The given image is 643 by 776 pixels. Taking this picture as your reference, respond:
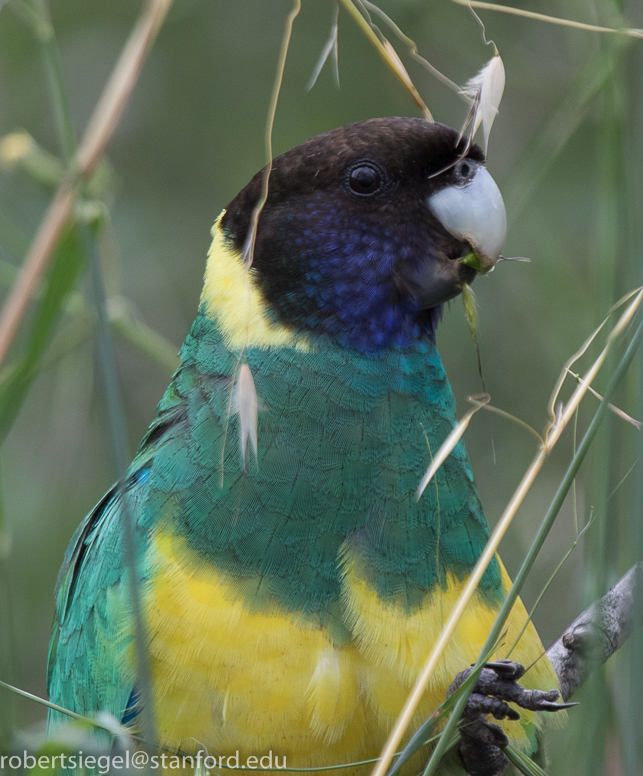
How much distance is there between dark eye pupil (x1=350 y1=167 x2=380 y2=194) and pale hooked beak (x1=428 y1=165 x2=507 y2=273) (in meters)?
0.12

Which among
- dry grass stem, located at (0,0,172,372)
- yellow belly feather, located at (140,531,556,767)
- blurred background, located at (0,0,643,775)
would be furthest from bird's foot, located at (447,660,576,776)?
blurred background, located at (0,0,643,775)

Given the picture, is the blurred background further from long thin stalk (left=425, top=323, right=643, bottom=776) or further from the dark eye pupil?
long thin stalk (left=425, top=323, right=643, bottom=776)

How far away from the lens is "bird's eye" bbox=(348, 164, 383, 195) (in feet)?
4.99

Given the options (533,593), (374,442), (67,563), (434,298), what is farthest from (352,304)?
(533,593)

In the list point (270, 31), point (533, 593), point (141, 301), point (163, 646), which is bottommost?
point (533, 593)

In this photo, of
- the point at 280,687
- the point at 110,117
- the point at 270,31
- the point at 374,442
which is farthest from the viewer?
the point at 270,31

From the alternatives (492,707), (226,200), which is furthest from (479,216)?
(226,200)

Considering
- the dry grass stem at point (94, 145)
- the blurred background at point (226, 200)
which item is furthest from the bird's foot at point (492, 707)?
the blurred background at point (226, 200)

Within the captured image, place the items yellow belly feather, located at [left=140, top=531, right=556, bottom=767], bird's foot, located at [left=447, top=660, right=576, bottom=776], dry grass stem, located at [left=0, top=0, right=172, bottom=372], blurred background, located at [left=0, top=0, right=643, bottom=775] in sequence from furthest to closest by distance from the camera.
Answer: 1. blurred background, located at [left=0, top=0, right=643, bottom=775]
2. yellow belly feather, located at [left=140, top=531, right=556, bottom=767]
3. bird's foot, located at [left=447, top=660, right=576, bottom=776]
4. dry grass stem, located at [left=0, top=0, right=172, bottom=372]

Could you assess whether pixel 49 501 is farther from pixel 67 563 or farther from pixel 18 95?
pixel 18 95

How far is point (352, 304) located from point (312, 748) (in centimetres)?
70

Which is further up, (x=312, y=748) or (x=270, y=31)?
(x=270, y=31)

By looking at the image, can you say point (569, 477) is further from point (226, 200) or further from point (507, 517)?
point (226, 200)

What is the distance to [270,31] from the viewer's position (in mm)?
3512
